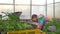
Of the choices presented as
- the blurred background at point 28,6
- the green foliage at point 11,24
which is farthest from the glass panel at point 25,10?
the green foliage at point 11,24

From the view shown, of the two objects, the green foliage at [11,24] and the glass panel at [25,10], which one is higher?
the glass panel at [25,10]

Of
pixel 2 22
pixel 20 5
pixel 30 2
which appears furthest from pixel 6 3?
pixel 2 22

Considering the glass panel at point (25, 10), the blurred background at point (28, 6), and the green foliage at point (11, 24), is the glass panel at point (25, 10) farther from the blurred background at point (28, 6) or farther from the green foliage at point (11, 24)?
the green foliage at point (11, 24)

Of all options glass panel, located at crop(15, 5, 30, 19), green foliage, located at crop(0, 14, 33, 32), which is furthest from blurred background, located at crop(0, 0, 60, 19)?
green foliage, located at crop(0, 14, 33, 32)

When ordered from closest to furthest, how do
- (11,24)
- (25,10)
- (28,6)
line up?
(11,24) < (25,10) < (28,6)

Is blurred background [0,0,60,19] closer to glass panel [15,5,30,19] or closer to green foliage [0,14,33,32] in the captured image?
glass panel [15,5,30,19]

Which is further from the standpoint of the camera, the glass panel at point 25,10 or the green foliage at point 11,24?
the glass panel at point 25,10

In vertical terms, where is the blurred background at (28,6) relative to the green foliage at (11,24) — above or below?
above

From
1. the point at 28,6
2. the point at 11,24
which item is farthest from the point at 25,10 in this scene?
the point at 11,24

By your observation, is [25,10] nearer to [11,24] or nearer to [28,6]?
[28,6]

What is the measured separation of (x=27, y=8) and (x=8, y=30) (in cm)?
595

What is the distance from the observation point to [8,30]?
103 centimetres

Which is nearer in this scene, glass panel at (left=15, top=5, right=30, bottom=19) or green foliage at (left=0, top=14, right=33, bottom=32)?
green foliage at (left=0, top=14, right=33, bottom=32)

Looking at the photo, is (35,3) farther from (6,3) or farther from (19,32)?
(19,32)
